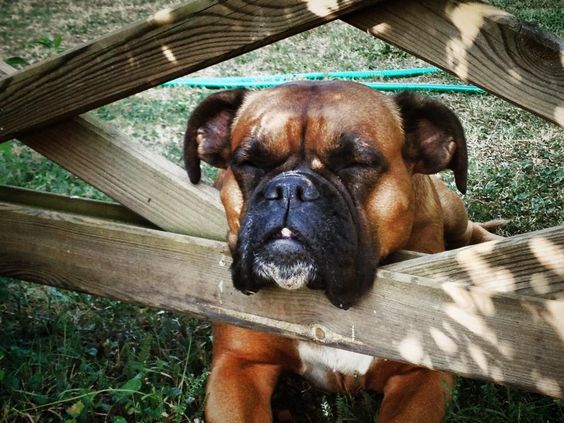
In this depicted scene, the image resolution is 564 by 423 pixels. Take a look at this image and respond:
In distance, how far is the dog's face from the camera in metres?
2.19

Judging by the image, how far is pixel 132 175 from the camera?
2674mm

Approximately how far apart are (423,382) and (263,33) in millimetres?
1495

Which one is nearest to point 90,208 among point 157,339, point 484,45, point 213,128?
point 213,128

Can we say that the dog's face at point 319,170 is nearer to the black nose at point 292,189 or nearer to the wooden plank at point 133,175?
the black nose at point 292,189

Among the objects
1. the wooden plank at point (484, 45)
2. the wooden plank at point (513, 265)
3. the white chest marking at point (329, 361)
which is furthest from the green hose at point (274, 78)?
the wooden plank at point (513, 265)

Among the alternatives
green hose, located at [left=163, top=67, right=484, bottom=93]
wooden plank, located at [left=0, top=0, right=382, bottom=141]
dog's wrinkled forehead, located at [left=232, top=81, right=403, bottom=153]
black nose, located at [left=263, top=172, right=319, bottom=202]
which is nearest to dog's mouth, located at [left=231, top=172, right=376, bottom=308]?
black nose, located at [left=263, top=172, right=319, bottom=202]

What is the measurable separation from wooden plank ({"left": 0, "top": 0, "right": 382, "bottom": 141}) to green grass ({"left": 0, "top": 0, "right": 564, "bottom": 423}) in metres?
0.28

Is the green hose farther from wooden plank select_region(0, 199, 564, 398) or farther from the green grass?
wooden plank select_region(0, 199, 564, 398)

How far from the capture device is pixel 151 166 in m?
2.65

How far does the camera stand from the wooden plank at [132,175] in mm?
2600

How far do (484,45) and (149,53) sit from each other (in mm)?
1107

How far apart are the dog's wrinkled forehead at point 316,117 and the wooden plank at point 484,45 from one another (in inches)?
22.5

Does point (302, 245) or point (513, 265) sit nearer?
point (513, 265)

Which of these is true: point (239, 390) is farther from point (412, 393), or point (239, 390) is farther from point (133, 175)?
point (133, 175)
